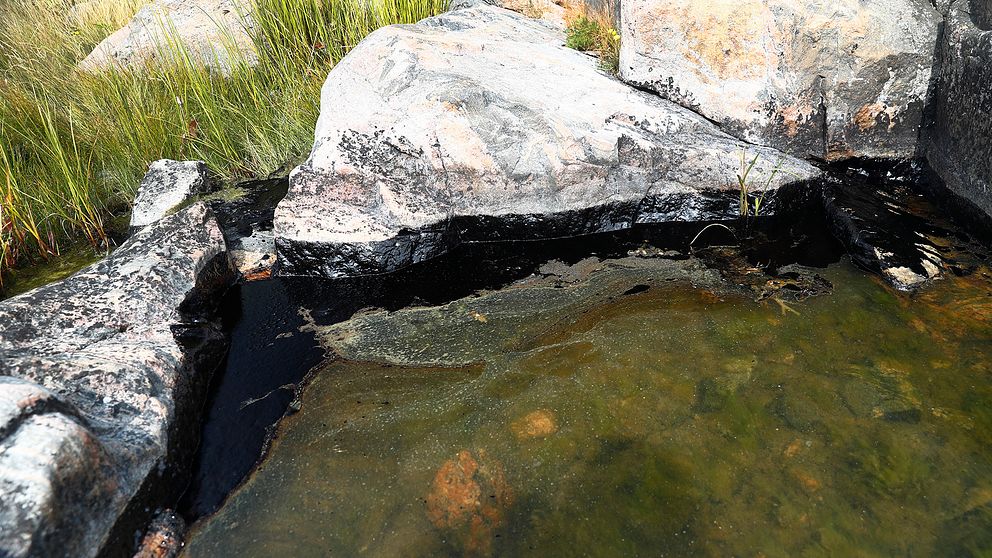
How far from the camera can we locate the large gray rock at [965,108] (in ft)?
10.7

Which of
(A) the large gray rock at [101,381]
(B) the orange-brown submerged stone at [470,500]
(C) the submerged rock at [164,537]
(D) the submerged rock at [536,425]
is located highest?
(A) the large gray rock at [101,381]

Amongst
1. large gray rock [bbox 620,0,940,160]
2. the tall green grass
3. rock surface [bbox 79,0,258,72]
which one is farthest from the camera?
rock surface [bbox 79,0,258,72]

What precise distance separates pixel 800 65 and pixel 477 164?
210 cm

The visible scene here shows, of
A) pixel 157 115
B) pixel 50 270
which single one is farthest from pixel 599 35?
pixel 50 270

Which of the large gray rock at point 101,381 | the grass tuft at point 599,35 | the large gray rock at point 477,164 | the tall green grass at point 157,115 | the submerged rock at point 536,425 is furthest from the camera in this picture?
the grass tuft at point 599,35

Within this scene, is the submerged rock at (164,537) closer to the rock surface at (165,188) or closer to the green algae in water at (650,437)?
the green algae in water at (650,437)

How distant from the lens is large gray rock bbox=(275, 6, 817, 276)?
3527 mm

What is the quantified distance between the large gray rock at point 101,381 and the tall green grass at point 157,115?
1121mm

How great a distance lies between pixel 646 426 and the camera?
2434mm

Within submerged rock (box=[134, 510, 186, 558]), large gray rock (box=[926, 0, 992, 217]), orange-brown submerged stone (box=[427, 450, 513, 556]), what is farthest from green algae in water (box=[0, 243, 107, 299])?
large gray rock (box=[926, 0, 992, 217])

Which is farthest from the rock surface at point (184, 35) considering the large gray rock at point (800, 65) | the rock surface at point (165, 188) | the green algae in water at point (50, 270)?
the large gray rock at point (800, 65)

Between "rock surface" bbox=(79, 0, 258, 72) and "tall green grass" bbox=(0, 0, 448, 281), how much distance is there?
31cm

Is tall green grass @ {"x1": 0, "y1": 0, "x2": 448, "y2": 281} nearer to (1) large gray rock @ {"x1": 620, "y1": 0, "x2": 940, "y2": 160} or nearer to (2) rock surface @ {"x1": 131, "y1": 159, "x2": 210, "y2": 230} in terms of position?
(2) rock surface @ {"x1": 131, "y1": 159, "x2": 210, "y2": 230}

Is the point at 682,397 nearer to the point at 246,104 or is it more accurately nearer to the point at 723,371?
the point at 723,371
